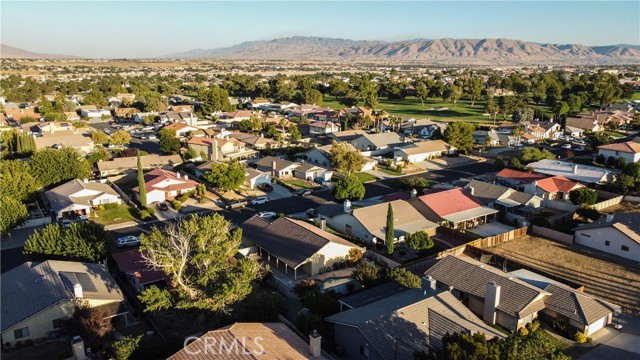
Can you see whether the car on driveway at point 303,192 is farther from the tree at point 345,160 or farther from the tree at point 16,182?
the tree at point 16,182

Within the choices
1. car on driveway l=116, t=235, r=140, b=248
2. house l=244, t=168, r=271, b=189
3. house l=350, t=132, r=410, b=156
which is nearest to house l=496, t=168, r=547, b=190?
house l=350, t=132, r=410, b=156

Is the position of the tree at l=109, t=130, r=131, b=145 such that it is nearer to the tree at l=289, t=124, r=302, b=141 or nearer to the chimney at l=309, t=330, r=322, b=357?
the tree at l=289, t=124, r=302, b=141

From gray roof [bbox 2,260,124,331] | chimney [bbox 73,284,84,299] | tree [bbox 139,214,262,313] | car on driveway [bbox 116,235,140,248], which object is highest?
tree [bbox 139,214,262,313]

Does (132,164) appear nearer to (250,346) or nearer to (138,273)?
(138,273)

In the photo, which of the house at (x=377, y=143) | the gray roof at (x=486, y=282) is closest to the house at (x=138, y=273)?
the gray roof at (x=486, y=282)

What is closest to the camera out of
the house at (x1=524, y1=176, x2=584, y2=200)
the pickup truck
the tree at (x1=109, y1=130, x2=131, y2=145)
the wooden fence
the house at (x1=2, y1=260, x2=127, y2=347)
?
the house at (x1=2, y1=260, x2=127, y2=347)

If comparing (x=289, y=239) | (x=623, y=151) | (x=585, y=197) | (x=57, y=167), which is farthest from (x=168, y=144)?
(x=623, y=151)
